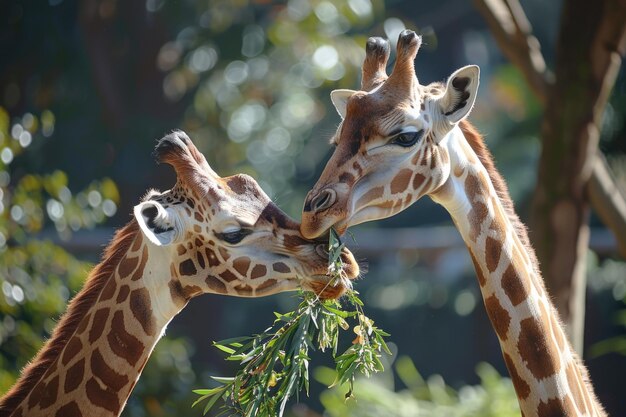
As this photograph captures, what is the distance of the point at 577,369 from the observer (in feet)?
16.6

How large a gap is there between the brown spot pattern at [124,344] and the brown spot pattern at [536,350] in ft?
5.75

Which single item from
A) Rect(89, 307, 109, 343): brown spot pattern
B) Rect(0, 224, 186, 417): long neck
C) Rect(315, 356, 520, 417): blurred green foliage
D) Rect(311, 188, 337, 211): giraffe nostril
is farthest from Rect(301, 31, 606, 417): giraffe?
Rect(315, 356, 520, 417): blurred green foliage

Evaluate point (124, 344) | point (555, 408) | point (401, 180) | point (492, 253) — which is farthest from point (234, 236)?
point (555, 408)

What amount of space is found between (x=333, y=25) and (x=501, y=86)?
28.4 feet

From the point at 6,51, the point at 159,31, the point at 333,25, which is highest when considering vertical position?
the point at 6,51

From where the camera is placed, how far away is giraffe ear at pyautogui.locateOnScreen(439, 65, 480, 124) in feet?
16.4

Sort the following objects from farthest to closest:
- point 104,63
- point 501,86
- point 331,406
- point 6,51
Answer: point 501,86 → point 104,63 → point 6,51 → point 331,406

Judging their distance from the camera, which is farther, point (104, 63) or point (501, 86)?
point (501, 86)

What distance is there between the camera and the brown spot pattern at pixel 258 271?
4.90 metres

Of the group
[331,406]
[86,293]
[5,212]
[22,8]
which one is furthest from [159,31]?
[86,293]

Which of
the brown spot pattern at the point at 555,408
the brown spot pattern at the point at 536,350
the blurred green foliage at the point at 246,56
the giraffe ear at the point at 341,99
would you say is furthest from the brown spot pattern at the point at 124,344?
the blurred green foliage at the point at 246,56

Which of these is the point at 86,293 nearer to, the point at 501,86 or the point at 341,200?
the point at 341,200

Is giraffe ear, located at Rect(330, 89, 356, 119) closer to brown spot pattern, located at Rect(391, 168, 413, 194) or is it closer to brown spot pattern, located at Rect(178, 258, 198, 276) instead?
brown spot pattern, located at Rect(391, 168, 413, 194)

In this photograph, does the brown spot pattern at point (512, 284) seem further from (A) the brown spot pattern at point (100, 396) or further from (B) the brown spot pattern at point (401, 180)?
(A) the brown spot pattern at point (100, 396)
